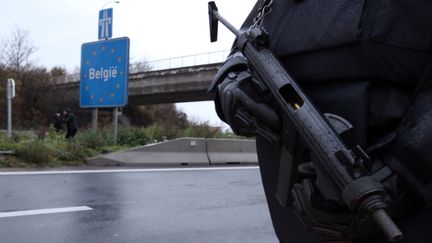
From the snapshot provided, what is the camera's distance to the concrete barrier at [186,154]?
1247cm

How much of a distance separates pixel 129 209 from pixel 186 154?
7320 millimetres

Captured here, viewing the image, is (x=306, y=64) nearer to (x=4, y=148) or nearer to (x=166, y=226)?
(x=166, y=226)

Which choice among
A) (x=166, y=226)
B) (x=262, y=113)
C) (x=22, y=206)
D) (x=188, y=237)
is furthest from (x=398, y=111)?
(x=22, y=206)

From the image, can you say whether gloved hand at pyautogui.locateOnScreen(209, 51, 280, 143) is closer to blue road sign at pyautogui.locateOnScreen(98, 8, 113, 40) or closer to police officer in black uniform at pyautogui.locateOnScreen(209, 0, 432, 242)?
police officer in black uniform at pyautogui.locateOnScreen(209, 0, 432, 242)

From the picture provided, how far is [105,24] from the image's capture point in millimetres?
14047

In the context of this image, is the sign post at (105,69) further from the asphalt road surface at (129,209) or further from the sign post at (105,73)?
the asphalt road surface at (129,209)

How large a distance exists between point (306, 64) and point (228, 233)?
392cm

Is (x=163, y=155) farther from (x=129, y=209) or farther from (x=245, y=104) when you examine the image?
(x=245, y=104)

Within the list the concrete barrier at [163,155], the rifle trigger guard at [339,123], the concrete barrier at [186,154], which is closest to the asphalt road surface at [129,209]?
the concrete barrier at [163,155]

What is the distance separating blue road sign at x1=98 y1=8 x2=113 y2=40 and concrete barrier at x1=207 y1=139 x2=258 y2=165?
12.9 feet

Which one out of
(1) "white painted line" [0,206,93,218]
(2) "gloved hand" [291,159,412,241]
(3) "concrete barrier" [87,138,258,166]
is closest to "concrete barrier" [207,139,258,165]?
(3) "concrete barrier" [87,138,258,166]

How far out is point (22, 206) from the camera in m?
6.28

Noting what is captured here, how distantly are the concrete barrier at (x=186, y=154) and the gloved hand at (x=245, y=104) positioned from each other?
35.6 feet

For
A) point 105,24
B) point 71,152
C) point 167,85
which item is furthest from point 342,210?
point 167,85
